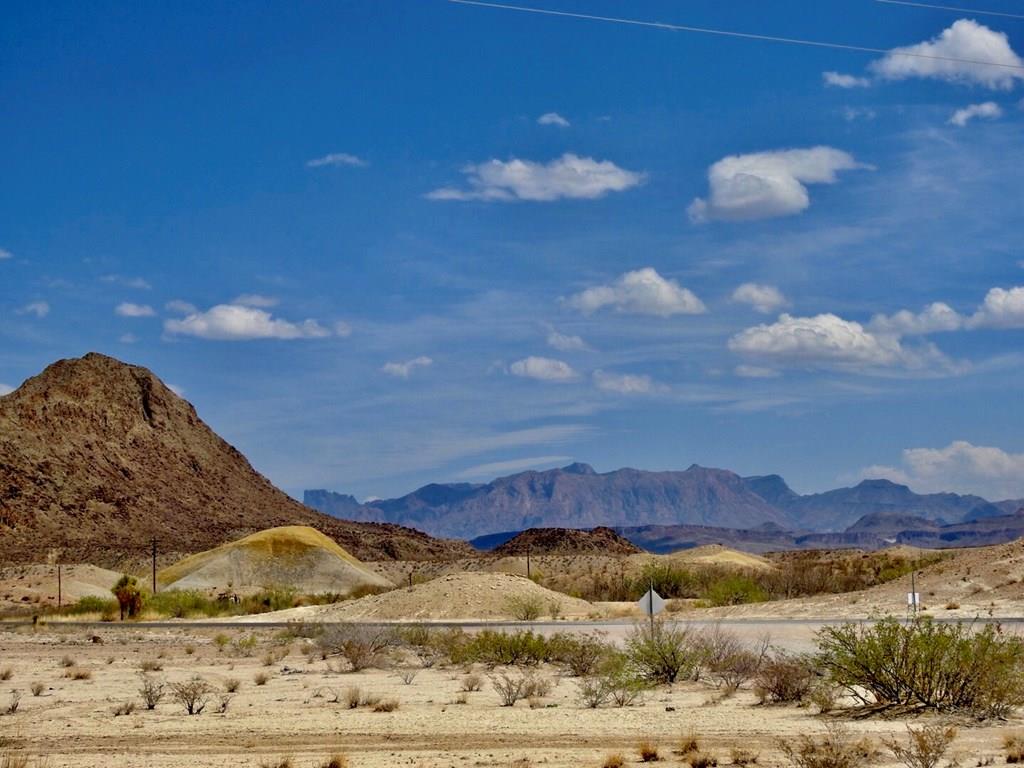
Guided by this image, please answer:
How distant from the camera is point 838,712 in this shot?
21.6 metres

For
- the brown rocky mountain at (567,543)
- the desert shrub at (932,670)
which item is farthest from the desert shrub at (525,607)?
the brown rocky mountain at (567,543)

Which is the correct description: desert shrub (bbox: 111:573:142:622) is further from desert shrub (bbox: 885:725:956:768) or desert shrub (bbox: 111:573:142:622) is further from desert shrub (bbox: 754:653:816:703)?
desert shrub (bbox: 885:725:956:768)

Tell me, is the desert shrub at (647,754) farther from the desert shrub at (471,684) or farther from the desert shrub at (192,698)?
the desert shrub at (192,698)

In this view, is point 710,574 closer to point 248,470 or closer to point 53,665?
point 53,665

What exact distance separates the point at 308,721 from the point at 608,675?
7250mm

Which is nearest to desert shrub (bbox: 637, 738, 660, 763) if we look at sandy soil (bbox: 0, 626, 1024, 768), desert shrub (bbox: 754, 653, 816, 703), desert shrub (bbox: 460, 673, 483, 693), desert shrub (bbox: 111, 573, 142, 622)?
sandy soil (bbox: 0, 626, 1024, 768)

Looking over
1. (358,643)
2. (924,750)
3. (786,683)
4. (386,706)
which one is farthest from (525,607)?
(924,750)

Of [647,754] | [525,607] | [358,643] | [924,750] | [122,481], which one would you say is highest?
[122,481]

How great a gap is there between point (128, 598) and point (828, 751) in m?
56.7

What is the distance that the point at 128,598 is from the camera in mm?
67250

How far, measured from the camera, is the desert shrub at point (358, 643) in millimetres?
32656

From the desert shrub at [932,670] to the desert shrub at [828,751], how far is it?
8.28 feet

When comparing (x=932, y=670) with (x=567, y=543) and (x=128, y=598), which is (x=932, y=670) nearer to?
(x=128, y=598)

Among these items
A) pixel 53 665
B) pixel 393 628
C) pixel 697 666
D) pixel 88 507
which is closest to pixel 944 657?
pixel 697 666
